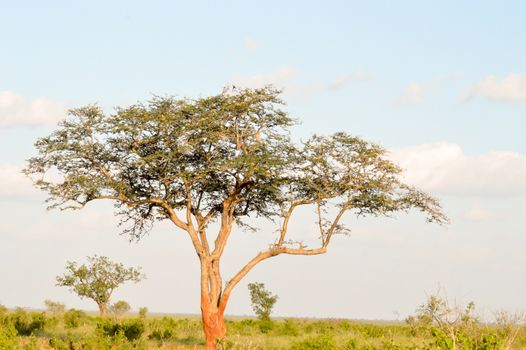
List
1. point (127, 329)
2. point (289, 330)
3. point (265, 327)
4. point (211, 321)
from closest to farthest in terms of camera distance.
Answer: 1. point (211, 321)
2. point (127, 329)
3. point (289, 330)
4. point (265, 327)

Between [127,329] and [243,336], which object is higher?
[127,329]

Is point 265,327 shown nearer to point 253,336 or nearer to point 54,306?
point 253,336

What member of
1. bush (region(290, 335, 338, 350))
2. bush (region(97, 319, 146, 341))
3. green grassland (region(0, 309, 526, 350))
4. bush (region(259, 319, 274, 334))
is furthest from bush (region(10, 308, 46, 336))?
bush (region(290, 335, 338, 350))

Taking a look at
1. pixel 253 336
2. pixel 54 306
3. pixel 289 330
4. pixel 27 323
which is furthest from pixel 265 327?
pixel 54 306

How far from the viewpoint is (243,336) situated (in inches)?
1512

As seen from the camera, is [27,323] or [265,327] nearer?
[27,323]

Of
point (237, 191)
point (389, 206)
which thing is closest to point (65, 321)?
point (237, 191)

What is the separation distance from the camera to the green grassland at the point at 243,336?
18938 millimetres

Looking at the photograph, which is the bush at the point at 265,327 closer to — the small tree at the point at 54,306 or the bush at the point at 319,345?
the bush at the point at 319,345

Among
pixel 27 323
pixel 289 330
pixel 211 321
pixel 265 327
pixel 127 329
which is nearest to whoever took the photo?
pixel 211 321

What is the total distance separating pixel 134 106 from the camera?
3353 cm

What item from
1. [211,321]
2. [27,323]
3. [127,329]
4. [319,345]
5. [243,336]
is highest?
[27,323]

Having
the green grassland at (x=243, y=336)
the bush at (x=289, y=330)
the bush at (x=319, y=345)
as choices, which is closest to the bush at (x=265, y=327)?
the green grassland at (x=243, y=336)

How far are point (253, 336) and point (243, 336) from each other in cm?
97
